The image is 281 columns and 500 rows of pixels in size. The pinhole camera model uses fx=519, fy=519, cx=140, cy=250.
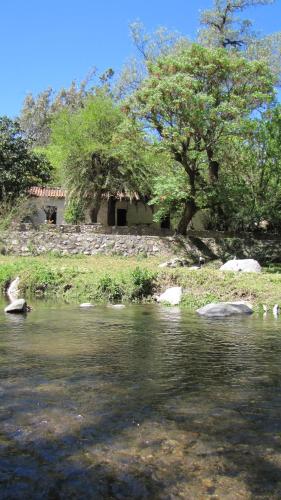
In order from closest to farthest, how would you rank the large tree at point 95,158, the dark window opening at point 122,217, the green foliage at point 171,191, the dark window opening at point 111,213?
the green foliage at point 171,191, the large tree at point 95,158, the dark window opening at point 111,213, the dark window opening at point 122,217

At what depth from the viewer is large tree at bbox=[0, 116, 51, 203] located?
1315 inches

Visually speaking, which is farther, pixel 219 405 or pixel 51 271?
pixel 51 271

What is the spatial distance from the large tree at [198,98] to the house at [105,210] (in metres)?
12.3

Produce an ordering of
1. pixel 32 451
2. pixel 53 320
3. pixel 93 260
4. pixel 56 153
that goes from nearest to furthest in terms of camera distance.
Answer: pixel 32 451 → pixel 53 320 → pixel 93 260 → pixel 56 153

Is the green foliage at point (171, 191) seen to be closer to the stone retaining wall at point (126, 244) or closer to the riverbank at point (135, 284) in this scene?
the stone retaining wall at point (126, 244)

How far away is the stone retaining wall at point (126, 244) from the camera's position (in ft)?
90.7

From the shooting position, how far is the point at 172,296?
17422mm

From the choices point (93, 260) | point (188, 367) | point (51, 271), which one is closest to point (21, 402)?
point (188, 367)

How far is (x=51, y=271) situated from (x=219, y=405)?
14.4 m

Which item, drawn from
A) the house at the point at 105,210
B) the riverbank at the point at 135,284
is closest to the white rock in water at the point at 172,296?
the riverbank at the point at 135,284

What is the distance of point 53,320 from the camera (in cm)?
1291

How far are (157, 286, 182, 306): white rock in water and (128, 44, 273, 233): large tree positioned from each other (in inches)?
370

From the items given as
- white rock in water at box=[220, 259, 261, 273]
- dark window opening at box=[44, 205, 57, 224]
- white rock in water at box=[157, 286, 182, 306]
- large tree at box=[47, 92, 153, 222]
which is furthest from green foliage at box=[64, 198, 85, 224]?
white rock in water at box=[157, 286, 182, 306]

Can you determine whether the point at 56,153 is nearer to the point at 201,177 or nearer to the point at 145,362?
the point at 201,177
